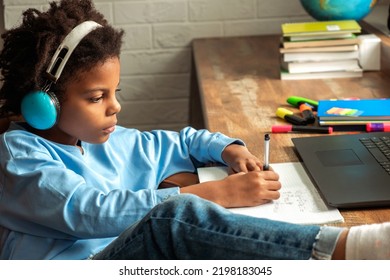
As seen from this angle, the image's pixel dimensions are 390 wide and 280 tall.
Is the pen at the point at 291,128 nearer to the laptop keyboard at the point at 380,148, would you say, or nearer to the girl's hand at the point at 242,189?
the laptop keyboard at the point at 380,148

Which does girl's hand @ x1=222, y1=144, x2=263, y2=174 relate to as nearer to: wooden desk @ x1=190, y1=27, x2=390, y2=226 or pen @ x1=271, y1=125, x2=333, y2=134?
wooden desk @ x1=190, y1=27, x2=390, y2=226

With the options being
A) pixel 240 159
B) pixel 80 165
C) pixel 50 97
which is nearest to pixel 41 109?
pixel 50 97

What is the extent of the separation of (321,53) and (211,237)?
4.03ft

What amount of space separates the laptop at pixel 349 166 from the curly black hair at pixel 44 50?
46 cm

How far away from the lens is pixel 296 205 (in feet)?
4.37

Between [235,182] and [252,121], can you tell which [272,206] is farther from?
[252,121]

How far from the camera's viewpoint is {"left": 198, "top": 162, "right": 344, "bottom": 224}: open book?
1275 mm

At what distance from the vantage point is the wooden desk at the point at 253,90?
169 centimetres

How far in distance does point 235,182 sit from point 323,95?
72 cm

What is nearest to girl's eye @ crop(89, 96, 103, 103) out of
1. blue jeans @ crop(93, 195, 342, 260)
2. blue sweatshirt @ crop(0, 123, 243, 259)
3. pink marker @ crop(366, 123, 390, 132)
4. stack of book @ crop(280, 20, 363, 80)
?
blue sweatshirt @ crop(0, 123, 243, 259)

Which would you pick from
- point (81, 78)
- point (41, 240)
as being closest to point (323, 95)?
point (81, 78)

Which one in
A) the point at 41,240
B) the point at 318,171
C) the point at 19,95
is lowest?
the point at 41,240

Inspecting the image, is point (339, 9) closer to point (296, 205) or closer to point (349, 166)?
point (349, 166)
